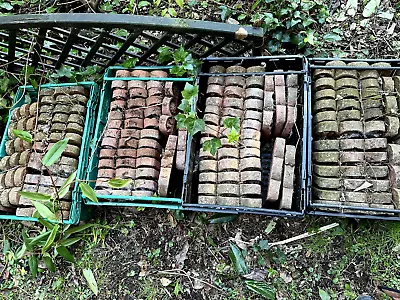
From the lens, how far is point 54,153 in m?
2.62

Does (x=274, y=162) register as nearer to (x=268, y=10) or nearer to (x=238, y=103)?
(x=238, y=103)

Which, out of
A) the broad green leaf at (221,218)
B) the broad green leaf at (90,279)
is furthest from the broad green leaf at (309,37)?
the broad green leaf at (90,279)


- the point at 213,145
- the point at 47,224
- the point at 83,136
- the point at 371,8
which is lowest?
the point at 47,224

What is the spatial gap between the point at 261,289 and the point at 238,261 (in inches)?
9.6

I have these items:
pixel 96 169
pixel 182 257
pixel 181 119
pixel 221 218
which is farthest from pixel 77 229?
pixel 181 119

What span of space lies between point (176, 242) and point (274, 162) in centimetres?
98

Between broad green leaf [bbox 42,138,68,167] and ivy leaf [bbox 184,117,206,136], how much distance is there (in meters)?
0.78

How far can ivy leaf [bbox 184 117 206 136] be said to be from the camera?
2604mm

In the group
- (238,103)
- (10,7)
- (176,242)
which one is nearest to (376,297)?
(176,242)

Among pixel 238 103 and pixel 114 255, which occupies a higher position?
pixel 238 103

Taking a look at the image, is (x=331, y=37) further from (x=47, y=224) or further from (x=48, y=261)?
(x=48, y=261)

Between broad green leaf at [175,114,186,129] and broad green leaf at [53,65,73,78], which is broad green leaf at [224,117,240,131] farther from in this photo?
broad green leaf at [53,65,73,78]

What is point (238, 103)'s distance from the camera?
2861 millimetres

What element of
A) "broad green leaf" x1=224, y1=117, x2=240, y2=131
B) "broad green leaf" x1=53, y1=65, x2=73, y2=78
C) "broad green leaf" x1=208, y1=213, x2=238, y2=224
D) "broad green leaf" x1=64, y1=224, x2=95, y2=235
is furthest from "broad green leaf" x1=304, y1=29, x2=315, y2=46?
"broad green leaf" x1=64, y1=224, x2=95, y2=235
